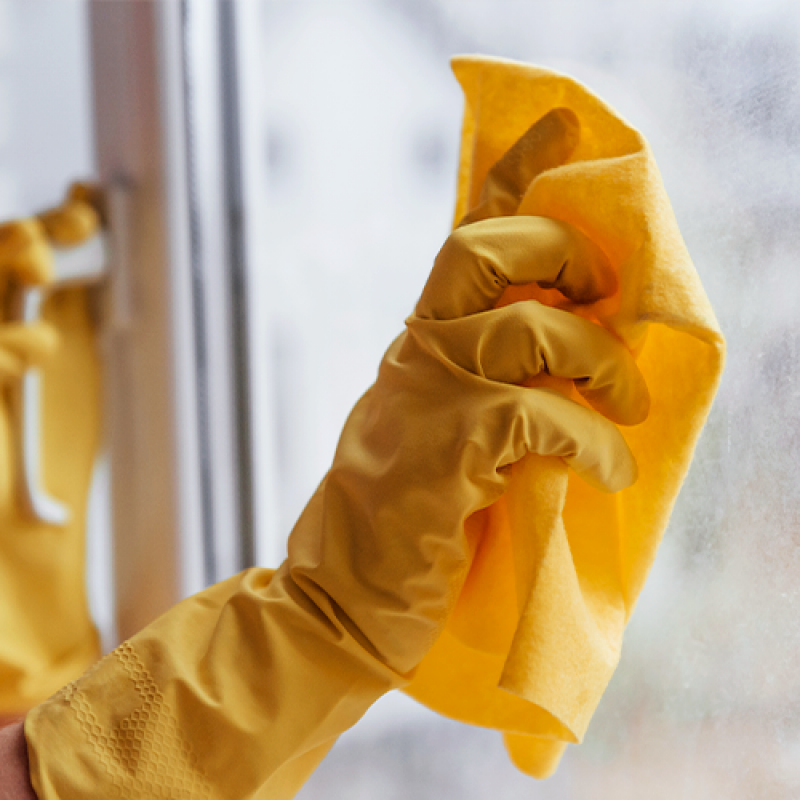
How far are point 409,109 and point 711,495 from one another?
1.74 ft

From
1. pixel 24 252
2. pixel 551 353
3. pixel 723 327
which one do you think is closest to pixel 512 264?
pixel 551 353

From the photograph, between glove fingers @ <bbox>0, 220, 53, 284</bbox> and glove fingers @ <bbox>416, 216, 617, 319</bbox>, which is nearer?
glove fingers @ <bbox>416, 216, 617, 319</bbox>

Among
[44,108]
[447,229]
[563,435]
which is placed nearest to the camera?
[563,435]

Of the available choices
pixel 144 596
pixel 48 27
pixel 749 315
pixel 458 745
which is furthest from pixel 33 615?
pixel 749 315

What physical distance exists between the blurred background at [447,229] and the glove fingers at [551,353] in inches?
4.1

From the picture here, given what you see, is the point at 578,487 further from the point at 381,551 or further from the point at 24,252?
the point at 24,252

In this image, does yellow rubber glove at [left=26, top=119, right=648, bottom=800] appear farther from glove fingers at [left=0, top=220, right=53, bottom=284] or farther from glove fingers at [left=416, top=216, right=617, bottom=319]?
glove fingers at [left=0, top=220, right=53, bottom=284]

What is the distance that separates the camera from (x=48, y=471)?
0.96 meters

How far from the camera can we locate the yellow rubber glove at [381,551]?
0.39 meters

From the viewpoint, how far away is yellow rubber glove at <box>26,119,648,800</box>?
15.2 inches

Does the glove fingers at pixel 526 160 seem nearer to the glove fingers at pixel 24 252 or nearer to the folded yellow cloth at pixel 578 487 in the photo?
the folded yellow cloth at pixel 578 487

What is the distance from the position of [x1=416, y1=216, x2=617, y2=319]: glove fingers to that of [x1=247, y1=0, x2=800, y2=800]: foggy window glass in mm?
116

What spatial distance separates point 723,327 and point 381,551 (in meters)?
0.25

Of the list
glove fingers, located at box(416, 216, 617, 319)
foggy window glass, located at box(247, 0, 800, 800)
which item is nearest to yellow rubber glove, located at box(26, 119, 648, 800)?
glove fingers, located at box(416, 216, 617, 319)
